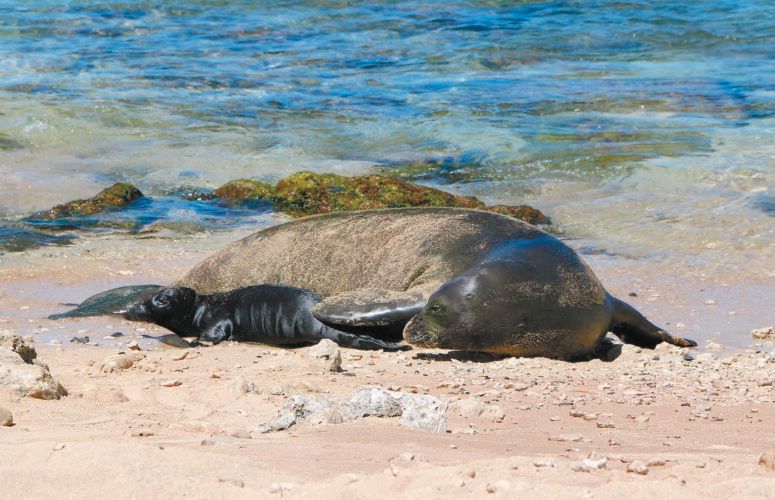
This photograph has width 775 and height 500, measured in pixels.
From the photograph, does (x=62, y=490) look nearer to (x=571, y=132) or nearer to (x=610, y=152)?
(x=610, y=152)

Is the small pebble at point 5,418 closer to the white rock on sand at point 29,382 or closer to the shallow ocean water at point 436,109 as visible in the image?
the white rock on sand at point 29,382

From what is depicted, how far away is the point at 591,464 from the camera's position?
3324 mm

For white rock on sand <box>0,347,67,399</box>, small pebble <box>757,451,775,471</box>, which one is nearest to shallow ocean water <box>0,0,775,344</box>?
small pebble <box>757,451,775,471</box>

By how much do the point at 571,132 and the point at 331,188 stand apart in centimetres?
488

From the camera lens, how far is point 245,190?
1149 cm

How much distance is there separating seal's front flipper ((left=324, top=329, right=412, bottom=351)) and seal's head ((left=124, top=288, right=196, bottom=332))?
107 centimetres

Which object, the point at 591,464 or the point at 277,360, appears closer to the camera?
the point at 591,464

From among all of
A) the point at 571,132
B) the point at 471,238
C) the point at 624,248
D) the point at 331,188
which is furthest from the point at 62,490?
the point at 571,132

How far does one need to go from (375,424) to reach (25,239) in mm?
6058

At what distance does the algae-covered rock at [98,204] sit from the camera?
10430 millimetres

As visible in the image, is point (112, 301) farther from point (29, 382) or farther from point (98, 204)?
point (98, 204)

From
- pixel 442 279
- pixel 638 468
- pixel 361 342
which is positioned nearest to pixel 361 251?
pixel 442 279

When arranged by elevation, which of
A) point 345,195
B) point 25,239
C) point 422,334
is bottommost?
point 345,195

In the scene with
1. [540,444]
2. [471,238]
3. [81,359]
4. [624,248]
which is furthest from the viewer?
[624,248]
